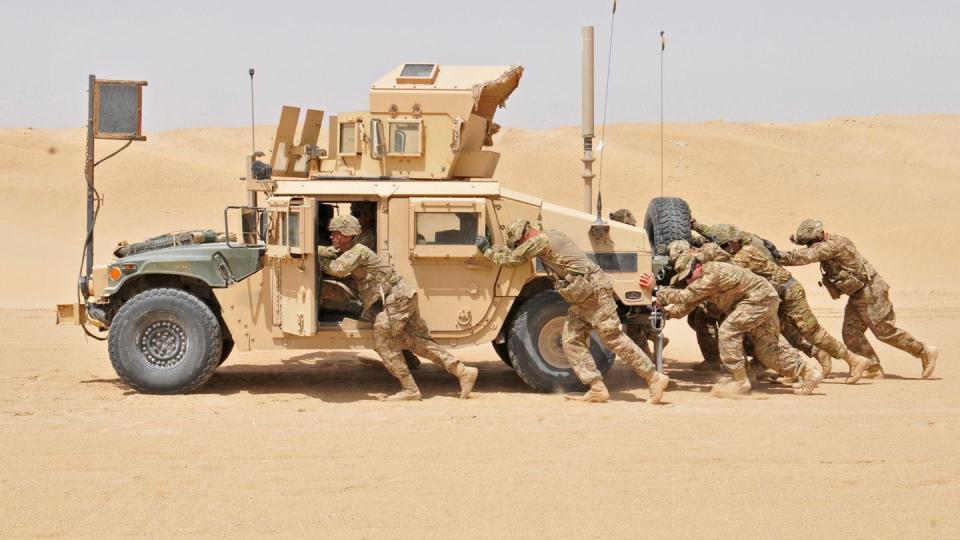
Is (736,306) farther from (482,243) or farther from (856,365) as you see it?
(482,243)

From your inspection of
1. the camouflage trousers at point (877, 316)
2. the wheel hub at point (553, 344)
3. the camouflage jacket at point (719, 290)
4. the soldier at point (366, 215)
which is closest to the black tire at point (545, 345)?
the wheel hub at point (553, 344)

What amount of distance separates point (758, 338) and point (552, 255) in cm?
213

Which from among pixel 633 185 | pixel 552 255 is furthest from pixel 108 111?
pixel 633 185

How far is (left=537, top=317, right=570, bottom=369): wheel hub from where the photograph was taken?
32.8ft

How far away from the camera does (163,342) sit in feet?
32.3

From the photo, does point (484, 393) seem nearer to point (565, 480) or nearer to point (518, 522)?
point (565, 480)

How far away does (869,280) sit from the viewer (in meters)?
11.0

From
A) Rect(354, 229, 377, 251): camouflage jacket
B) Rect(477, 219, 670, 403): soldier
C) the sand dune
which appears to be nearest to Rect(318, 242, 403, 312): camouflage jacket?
Rect(354, 229, 377, 251): camouflage jacket

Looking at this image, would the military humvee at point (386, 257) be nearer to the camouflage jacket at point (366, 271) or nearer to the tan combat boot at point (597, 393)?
Answer: the camouflage jacket at point (366, 271)

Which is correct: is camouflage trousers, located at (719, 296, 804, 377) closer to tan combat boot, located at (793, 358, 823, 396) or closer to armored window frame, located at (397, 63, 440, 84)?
tan combat boot, located at (793, 358, 823, 396)

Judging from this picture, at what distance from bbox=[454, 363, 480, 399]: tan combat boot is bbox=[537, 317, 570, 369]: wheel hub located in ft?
2.19

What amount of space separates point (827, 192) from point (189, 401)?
2591 centimetres

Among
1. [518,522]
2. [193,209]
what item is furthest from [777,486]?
[193,209]

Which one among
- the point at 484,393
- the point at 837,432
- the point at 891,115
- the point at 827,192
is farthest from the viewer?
the point at 891,115
